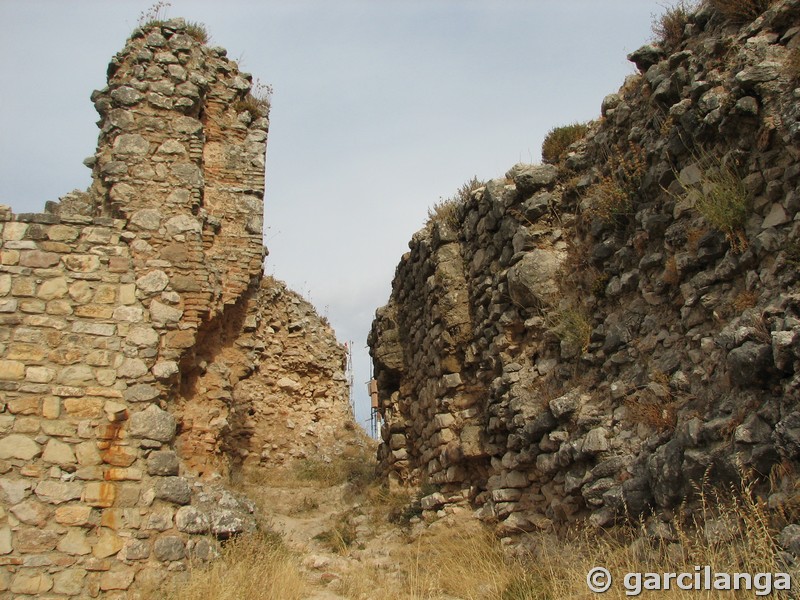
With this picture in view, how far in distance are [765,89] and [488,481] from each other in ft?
15.3

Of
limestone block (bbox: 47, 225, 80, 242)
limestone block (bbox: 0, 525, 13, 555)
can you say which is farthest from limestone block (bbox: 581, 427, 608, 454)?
limestone block (bbox: 47, 225, 80, 242)

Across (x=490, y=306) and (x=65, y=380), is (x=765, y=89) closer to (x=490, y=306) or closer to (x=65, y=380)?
(x=490, y=306)

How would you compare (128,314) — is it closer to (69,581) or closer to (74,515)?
(74,515)

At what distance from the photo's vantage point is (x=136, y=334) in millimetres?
6746

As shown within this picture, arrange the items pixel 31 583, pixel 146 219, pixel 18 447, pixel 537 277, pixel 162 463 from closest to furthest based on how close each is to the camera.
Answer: pixel 31 583
pixel 18 447
pixel 162 463
pixel 146 219
pixel 537 277

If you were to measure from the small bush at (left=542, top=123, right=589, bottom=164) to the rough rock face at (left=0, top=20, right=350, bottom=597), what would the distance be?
3.29 m

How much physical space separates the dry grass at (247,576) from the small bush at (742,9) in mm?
5803

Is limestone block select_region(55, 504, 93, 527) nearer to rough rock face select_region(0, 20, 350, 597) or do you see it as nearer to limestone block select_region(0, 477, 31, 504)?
rough rock face select_region(0, 20, 350, 597)

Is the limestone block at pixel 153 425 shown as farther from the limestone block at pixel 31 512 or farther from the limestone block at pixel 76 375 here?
the limestone block at pixel 31 512

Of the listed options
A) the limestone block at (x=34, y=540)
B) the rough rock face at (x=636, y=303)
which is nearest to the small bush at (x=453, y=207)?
the rough rock face at (x=636, y=303)

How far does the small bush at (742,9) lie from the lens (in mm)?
5704

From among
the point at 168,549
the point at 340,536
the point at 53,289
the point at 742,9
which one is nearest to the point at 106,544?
the point at 168,549

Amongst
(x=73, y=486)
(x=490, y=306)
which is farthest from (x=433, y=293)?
(x=73, y=486)

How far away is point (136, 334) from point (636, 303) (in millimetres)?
4469
